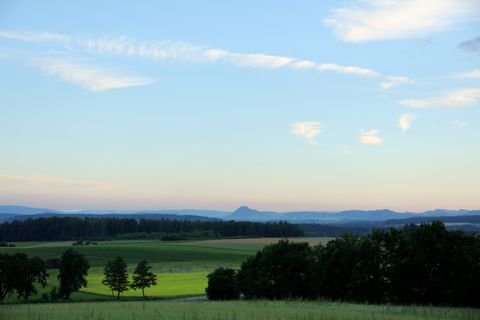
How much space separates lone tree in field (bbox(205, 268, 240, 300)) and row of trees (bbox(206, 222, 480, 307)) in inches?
206

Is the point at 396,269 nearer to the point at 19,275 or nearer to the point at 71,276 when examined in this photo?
the point at 71,276

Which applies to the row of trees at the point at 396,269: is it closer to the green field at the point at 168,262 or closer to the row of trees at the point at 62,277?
the green field at the point at 168,262

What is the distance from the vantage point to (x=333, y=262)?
58844 millimetres

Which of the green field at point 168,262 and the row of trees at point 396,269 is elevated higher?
the row of trees at point 396,269

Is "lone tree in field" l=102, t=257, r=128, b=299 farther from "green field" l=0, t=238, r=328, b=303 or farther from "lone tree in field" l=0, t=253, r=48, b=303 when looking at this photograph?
"lone tree in field" l=0, t=253, r=48, b=303

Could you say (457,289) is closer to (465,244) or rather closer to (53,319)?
(465,244)

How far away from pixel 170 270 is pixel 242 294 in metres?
33.0

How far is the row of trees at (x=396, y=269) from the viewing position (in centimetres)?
5250

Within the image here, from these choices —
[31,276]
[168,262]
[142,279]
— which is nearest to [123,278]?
[142,279]

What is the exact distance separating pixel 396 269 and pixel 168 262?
73.1 metres

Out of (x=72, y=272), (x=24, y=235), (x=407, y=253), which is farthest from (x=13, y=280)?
(x=24, y=235)

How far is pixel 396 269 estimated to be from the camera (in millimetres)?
55062

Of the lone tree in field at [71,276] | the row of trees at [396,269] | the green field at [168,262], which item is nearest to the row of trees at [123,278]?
the green field at [168,262]

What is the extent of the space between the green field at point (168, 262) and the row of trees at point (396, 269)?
19510 mm
